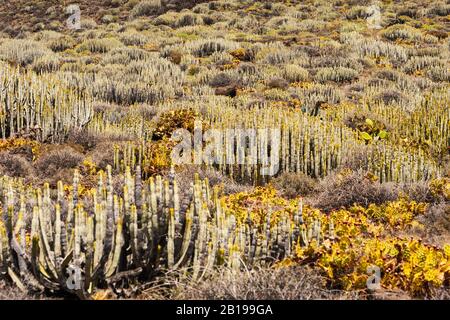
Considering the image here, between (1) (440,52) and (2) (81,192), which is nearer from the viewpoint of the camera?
(2) (81,192)

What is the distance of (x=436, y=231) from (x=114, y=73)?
12733 millimetres

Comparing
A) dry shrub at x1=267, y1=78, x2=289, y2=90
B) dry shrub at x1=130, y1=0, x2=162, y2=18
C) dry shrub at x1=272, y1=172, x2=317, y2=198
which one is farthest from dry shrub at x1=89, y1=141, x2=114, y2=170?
dry shrub at x1=130, y1=0, x2=162, y2=18

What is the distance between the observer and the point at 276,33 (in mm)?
24906

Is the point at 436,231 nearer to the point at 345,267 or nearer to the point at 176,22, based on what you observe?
the point at 345,267

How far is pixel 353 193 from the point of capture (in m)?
6.21

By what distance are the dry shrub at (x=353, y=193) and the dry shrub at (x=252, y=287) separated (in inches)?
94.7

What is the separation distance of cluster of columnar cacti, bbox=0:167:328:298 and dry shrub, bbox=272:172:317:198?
2.52 m

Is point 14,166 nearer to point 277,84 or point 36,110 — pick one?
point 36,110

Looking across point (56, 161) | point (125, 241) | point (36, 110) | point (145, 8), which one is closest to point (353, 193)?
point (125, 241)

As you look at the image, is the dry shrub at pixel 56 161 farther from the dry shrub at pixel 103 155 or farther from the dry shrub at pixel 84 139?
the dry shrub at pixel 84 139

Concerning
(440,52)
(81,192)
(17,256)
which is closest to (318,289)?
(17,256)

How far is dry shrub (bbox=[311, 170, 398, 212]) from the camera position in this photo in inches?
242

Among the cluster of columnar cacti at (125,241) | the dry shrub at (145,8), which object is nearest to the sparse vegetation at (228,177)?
the cluster of columnar cacti at (125,241)

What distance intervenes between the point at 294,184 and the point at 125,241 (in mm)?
3568
